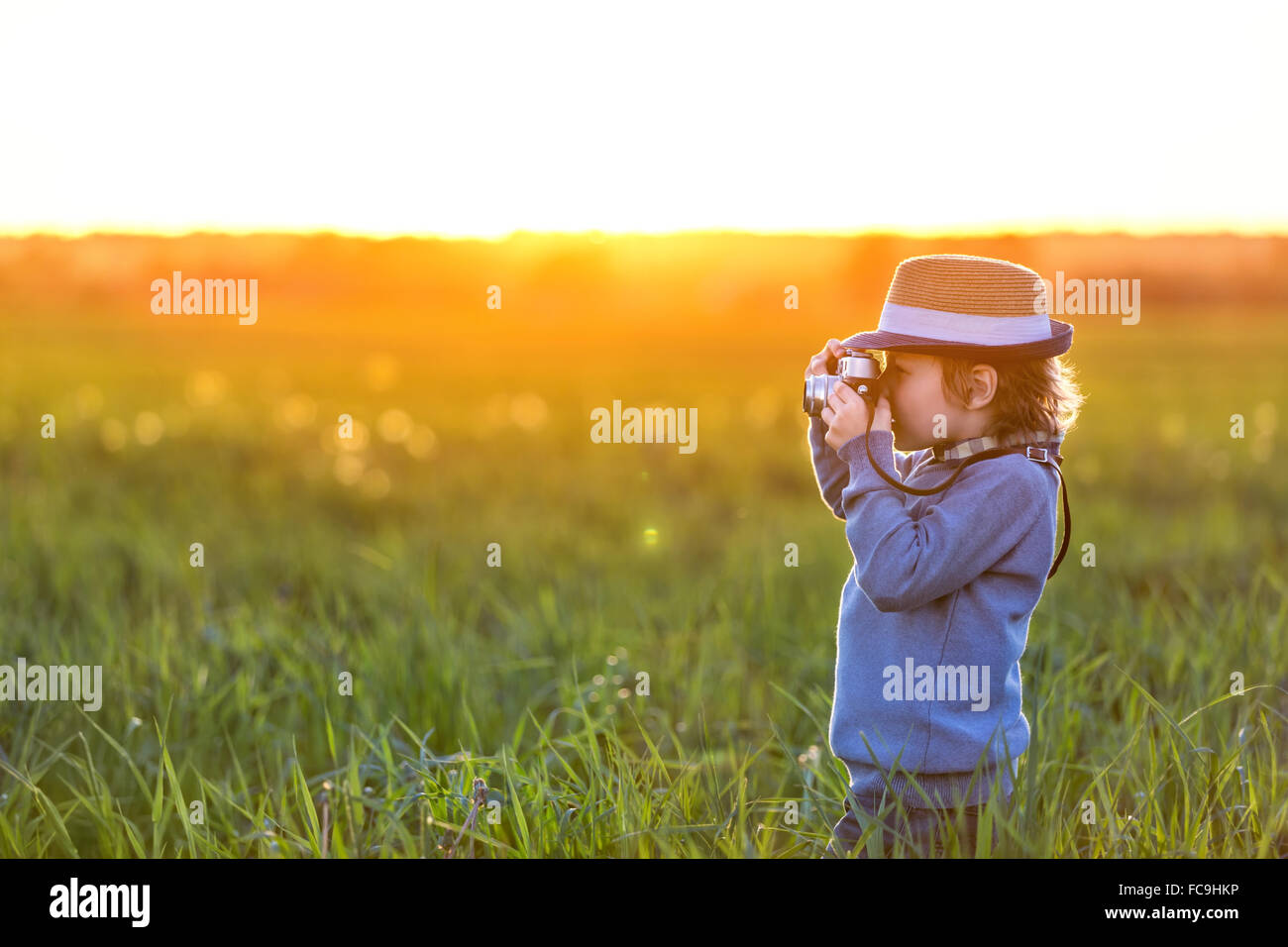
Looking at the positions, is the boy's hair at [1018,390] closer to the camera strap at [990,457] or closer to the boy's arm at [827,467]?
the camera strap at [990,457]

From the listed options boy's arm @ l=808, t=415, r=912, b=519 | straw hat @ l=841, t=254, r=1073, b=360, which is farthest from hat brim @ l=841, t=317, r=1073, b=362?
boy's arm @ l=808, t=415, r=912, b=519

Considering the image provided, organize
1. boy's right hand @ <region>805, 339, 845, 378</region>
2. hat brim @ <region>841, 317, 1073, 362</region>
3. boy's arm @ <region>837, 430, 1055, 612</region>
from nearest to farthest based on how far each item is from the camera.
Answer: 1. boy's arm @ <region>837, 430, 1055, 612</region>
2. hat brim @ <region>841, 317, 1073, 362</region>
3. boy's right hand @ <region>805, 339, 845, 378</region>

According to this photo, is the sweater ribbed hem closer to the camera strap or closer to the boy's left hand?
the camera strap

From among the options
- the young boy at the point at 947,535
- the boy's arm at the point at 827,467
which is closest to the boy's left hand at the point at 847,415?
the young boy at the point at 947,535

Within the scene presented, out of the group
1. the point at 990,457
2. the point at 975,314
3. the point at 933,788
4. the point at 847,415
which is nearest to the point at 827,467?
the point at 847,415

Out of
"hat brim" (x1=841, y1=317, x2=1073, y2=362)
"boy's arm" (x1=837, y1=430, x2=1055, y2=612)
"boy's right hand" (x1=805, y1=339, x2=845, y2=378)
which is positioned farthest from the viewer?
"boy's right hand" (x1=805, y1=339, x2=845, y2=378)

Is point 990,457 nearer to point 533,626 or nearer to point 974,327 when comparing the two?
point 974,327

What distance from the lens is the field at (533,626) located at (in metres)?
2.74

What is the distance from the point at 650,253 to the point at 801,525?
18.5 meters

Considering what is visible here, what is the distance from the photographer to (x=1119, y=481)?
8273mm

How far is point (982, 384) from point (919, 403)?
0.13 meters

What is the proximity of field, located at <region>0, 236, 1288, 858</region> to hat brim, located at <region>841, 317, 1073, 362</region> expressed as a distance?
91cm

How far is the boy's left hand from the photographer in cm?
234

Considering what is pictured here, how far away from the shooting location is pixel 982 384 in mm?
2348
